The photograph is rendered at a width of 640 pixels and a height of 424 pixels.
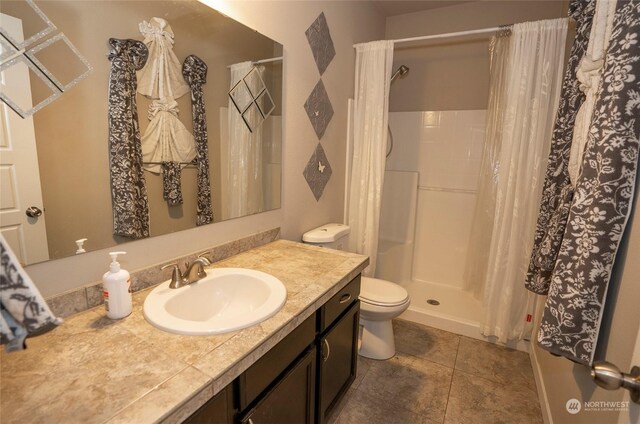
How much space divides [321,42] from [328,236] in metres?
1.21

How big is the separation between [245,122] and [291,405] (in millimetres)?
1198

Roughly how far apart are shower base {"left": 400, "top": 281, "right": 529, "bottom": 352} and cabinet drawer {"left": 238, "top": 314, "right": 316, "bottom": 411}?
5.19 feet

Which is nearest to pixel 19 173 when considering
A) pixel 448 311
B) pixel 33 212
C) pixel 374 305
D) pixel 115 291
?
pixel 33 212

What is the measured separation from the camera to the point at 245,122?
1.51 m

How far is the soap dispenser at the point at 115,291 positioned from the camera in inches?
35.4

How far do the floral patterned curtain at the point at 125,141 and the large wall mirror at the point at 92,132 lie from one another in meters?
0.02

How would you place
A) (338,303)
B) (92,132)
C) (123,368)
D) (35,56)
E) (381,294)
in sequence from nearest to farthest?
1. (123,368)
2. (35,56)
3. (92,132)
4. (338,303)
5. (381,294)

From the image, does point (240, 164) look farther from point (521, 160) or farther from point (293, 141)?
point (521, 160)

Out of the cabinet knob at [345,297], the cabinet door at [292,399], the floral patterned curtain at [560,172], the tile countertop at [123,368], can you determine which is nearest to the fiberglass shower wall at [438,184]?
the floral patterned curtain at [560,172]

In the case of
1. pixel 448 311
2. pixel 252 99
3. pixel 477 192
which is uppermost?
pixel 252 99

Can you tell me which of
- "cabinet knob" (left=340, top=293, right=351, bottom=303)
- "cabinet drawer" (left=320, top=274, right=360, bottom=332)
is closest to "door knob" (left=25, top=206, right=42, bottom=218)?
"cabinet drawer" (left=320, top=274, right=360, bottom=332)

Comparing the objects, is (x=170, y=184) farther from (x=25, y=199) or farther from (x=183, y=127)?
(x=25, y=199)

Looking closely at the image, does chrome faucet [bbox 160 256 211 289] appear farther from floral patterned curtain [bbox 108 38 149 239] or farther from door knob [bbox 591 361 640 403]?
door knob [bbox 591 361 640 403]

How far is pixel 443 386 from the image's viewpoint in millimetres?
1832
